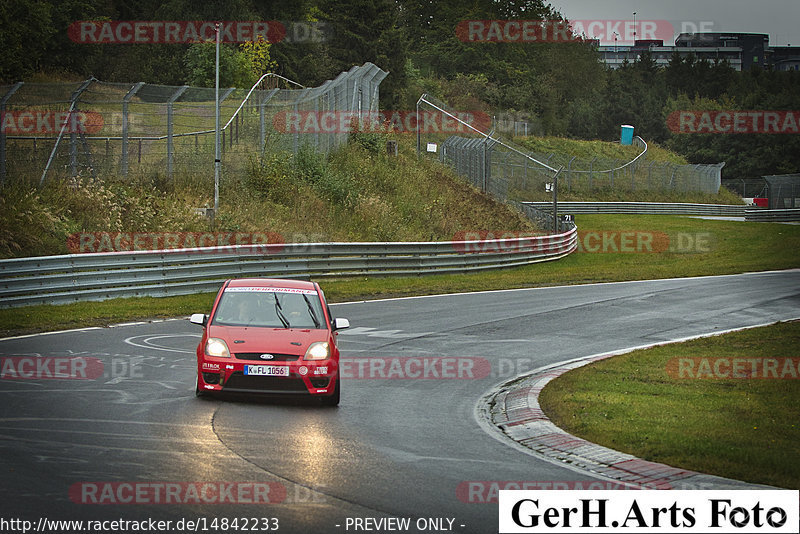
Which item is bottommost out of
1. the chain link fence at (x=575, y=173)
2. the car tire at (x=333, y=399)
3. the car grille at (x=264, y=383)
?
the car tire at (x=333, y=399)

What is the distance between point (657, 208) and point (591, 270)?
38958 millimetres

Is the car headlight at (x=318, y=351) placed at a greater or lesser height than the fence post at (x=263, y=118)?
lesser

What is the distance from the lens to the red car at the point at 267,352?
1138 centimetres

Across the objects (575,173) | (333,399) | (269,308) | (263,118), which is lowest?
(333,399)

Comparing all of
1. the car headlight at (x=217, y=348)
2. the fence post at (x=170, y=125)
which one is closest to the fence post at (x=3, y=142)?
the fence post at (x=170, y=125)

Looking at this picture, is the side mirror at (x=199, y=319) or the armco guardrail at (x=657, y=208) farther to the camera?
the armco guardrail at (x=657, y=208)

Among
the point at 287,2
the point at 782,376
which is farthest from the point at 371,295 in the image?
the point at 287,2

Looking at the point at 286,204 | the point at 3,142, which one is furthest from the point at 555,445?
the point at 286,204

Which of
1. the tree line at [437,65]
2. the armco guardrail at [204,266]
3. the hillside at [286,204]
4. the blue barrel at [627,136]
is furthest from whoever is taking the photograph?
the blue barrel at [627,136]

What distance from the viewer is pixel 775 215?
216 ft

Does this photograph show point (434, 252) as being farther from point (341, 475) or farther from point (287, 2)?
point (287, 2)

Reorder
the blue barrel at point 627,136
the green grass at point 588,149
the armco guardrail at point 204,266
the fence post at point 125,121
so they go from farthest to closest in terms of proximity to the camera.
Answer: the blue barrel at point 627,136 → the green grass at point 588,149 → the fence post at point 125,121 → the armco guardrail at point 204,266

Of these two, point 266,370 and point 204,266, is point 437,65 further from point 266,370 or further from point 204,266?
point 266,370

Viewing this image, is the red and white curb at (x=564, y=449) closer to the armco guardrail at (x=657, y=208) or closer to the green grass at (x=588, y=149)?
the armco guardrail at (x=657, y=208)
